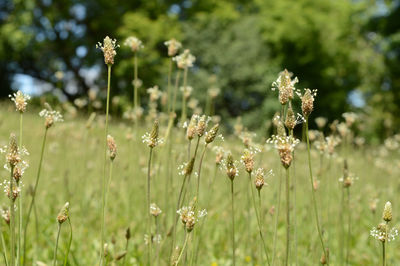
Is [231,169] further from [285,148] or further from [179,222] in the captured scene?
[179,222]

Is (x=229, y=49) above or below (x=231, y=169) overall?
above

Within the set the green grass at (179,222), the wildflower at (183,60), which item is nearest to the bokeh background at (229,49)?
the green grass at (179,222)

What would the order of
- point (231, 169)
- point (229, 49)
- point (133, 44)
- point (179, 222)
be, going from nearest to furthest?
point (231, 169)
point (133, 44)
point (179, 222)
point (229, 49)

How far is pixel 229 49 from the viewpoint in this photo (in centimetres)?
1912

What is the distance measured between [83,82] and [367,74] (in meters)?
16.8

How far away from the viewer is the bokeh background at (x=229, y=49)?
18.8m

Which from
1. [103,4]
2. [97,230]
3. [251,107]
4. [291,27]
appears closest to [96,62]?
[103,4]

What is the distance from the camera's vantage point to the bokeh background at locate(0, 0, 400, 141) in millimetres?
18812

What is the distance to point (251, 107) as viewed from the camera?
1900 cm

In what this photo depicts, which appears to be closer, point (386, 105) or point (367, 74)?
point (386, 105)

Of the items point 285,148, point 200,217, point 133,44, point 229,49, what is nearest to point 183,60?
point 133,44

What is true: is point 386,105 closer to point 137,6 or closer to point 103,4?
point 137,6

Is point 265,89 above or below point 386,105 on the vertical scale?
below

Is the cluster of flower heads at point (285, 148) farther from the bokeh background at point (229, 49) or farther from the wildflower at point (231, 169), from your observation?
the bokeh background at point (229, 49)
